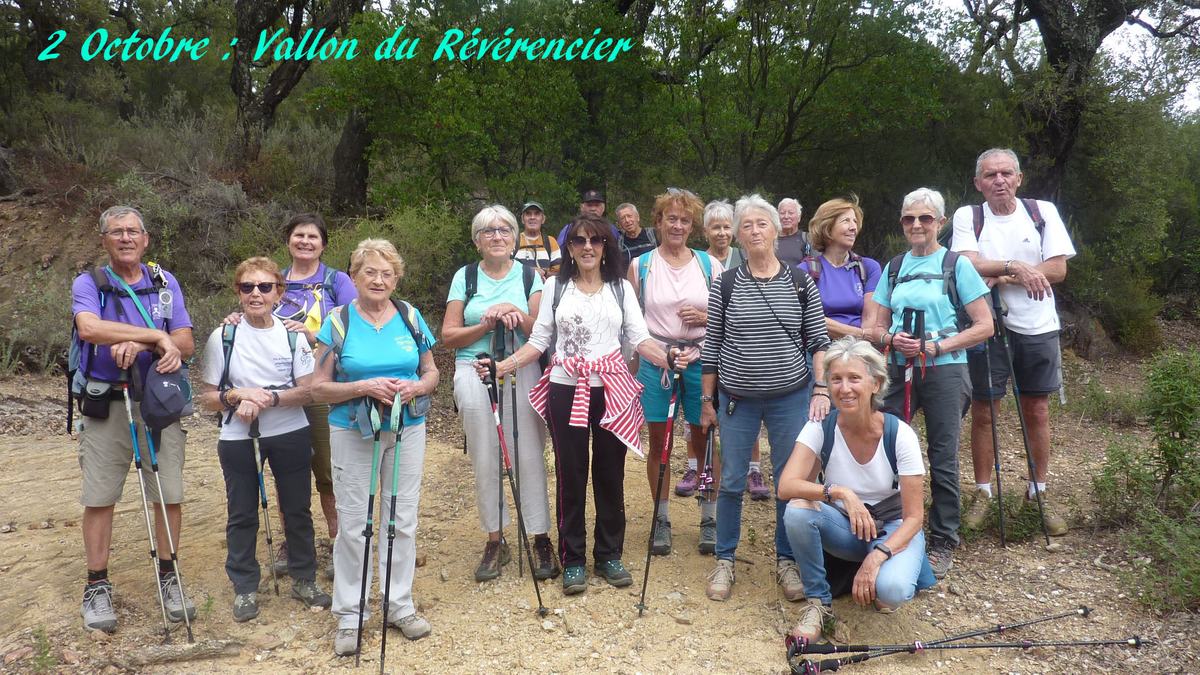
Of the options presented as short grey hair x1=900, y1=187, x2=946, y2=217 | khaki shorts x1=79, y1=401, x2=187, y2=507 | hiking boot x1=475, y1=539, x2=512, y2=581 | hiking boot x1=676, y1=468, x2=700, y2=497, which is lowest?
hiking boot x1=475, y1=539, x2=512, y2=581

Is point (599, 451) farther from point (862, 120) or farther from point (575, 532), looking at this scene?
point (862, 120)

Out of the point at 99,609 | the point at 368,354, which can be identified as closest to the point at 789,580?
the point at 368,354

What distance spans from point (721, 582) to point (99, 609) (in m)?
3.16

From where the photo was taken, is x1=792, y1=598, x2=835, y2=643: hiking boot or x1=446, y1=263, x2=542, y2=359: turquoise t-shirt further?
x1=446, y1=263, x2=542, y2=359: turquoise t-shirt

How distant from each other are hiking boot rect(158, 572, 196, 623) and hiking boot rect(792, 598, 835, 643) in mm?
3001

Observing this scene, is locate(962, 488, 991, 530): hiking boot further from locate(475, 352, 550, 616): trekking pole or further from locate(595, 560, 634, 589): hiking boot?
locate(475, 352, 550, 616): trekking pole

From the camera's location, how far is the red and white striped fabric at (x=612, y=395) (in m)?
4.23

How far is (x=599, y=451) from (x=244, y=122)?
11412mm

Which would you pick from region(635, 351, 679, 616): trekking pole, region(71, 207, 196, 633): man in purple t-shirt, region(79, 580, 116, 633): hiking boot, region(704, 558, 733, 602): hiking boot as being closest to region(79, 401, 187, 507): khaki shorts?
region(71, 207, 196, 633): man in purple t-shirt

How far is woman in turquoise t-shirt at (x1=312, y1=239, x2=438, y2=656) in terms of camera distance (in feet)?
12.7

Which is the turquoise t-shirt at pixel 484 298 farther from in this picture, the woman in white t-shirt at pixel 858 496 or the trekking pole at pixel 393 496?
the woman in white t-shirt at pixel 858 496

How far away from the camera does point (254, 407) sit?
13.1 feet

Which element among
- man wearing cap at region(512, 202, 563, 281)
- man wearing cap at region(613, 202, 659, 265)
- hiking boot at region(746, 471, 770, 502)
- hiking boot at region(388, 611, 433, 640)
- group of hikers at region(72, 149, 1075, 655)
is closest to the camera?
group of hikers at region(72, 149, 1075, 655)

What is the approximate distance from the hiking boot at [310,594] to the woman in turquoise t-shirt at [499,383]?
0.82 m
